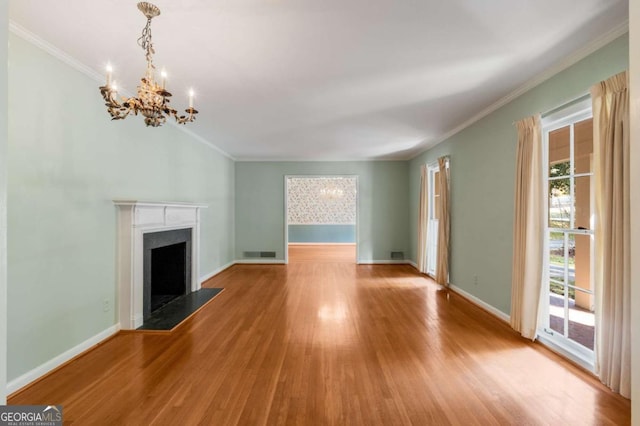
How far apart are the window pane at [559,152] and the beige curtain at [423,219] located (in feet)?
9.45

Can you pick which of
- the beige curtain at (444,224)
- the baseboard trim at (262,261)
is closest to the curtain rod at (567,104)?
the beige curtain at (444,224)

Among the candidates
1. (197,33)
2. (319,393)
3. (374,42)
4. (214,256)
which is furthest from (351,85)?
(214,256)

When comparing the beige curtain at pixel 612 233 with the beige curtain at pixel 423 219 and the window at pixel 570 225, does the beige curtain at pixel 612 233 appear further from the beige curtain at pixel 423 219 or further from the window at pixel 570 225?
the beige curtain at pixel 423 219

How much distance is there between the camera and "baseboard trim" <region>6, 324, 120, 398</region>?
6.56 ft

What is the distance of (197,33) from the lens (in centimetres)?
207

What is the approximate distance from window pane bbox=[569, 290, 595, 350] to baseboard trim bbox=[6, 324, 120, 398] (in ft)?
15.0

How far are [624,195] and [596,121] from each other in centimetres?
61

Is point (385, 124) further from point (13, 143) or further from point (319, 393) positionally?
point (13, 143)

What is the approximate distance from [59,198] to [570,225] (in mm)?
4491

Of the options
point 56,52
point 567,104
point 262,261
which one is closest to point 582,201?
point 567,104

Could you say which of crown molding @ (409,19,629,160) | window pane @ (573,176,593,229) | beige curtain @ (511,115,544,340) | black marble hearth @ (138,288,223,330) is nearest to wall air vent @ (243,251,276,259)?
black marble hearth @ (138,288,223,330)

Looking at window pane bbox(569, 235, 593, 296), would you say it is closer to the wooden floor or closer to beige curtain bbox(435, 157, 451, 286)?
the wooden floor

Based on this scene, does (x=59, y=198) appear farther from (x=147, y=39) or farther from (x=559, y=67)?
(x=559, y=67)

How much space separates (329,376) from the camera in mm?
2205
